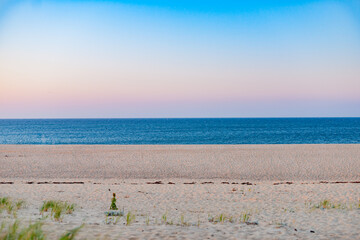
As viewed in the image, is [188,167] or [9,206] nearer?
[9,206]

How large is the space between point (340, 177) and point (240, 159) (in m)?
8.80

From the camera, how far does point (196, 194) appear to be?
1489cm

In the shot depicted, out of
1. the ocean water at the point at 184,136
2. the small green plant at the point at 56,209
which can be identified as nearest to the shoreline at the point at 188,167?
the small green plant at the point at 56,209

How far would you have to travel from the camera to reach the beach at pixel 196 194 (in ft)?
28.2

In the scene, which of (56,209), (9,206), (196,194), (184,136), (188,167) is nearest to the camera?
(56,209)

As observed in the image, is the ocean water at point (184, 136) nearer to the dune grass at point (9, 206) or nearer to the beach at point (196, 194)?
the beach at point (196, 194)

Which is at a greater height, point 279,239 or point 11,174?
point 279,239

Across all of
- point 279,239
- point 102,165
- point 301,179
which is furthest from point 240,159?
point 279,239

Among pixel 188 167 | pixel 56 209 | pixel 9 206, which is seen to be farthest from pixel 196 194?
pixel 188 167

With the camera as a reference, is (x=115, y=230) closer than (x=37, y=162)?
Yes

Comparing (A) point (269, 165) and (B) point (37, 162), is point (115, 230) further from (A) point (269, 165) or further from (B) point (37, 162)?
(B) point (37, 162)

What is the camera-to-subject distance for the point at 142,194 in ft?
49.0

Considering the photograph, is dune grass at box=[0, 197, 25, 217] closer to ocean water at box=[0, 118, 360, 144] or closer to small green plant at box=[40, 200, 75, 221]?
small green plant at box=[40, 200, 75, 221]

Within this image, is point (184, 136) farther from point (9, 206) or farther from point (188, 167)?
point (9, 206)
